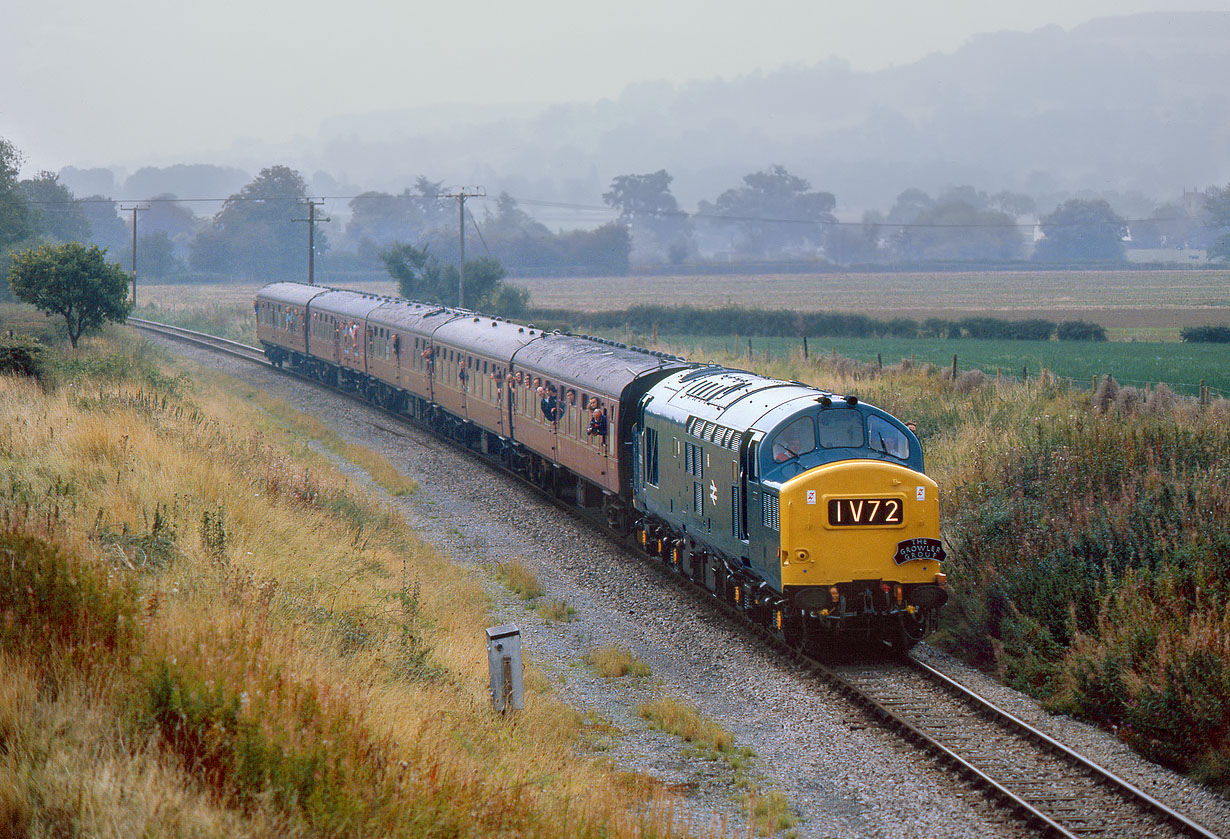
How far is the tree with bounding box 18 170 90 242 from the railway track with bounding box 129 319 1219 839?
121 meters

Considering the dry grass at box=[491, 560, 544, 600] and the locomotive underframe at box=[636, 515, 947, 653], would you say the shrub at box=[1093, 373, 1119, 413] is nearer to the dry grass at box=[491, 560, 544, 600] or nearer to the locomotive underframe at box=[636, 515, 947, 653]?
the locomotive underframe at box=[636, 515, 947, 653]

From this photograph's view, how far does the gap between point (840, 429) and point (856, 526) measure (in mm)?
1385

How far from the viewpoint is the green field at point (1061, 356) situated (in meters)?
36.4

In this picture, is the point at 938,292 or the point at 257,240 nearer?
the point at 938,292

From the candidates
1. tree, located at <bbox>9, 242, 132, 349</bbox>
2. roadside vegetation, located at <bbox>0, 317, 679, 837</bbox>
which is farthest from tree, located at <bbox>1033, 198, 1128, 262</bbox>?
roadside vegetation, located at <bbox>0, 317, 679, 837</bbox>

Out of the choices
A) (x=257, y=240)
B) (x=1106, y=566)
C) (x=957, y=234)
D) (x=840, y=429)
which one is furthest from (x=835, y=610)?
(x=957, y=234)

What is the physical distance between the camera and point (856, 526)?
14.7 m

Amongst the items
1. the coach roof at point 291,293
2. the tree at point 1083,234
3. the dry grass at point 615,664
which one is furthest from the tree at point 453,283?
the tree at point 1083,234

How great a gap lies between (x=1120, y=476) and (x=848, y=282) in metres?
114

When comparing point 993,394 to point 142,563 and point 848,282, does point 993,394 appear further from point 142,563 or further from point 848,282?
point 848,282

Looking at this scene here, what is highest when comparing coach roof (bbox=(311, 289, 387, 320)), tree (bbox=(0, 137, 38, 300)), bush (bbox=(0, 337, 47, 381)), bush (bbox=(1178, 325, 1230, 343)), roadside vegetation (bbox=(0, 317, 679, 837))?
tree (bbox=(0, 137, 38, 300))

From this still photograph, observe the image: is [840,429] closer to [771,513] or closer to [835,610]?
[771,513]

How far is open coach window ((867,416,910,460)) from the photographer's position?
15330 millimetres

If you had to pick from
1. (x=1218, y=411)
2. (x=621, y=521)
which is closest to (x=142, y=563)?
(x=621, y=521)
